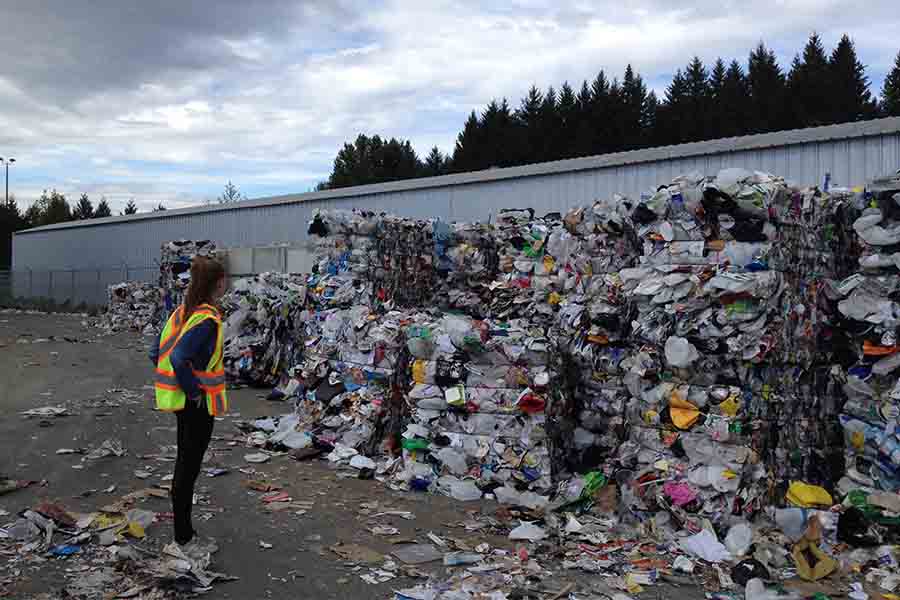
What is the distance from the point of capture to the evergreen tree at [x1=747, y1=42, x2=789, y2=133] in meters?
33.7

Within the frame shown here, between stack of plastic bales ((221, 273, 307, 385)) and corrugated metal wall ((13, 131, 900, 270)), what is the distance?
5126mm

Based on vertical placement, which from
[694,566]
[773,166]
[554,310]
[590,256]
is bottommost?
[694,566]

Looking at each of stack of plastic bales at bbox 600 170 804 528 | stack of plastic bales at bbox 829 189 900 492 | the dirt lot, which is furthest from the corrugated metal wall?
the dirt lot

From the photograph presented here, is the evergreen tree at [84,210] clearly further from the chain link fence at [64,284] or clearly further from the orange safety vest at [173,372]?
the orange safety vest at [173,372]

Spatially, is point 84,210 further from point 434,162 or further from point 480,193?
point 480,193

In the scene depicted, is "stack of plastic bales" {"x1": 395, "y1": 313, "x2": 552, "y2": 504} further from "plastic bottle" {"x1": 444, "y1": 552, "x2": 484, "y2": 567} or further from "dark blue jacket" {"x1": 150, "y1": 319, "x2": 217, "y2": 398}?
"dark blue jacket" {"x1": 150, "y1": 319, "x2": 217, "y2": 398}

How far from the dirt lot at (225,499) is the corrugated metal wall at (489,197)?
3724 mm

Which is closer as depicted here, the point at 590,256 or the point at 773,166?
the point at 590,256

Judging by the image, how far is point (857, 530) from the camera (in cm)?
412

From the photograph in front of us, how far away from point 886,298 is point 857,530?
4.38ft

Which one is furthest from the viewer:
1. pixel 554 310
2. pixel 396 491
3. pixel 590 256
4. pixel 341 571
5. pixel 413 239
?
pixel 413 239

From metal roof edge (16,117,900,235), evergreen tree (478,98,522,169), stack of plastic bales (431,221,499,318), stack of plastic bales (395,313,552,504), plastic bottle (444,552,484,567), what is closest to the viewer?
plastic bottle (444,552,484,567)

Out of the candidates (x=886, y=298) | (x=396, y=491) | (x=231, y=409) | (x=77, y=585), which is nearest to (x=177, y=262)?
(x=231, y=409)

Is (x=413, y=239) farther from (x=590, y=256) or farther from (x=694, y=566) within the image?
(x=694, y=566)
